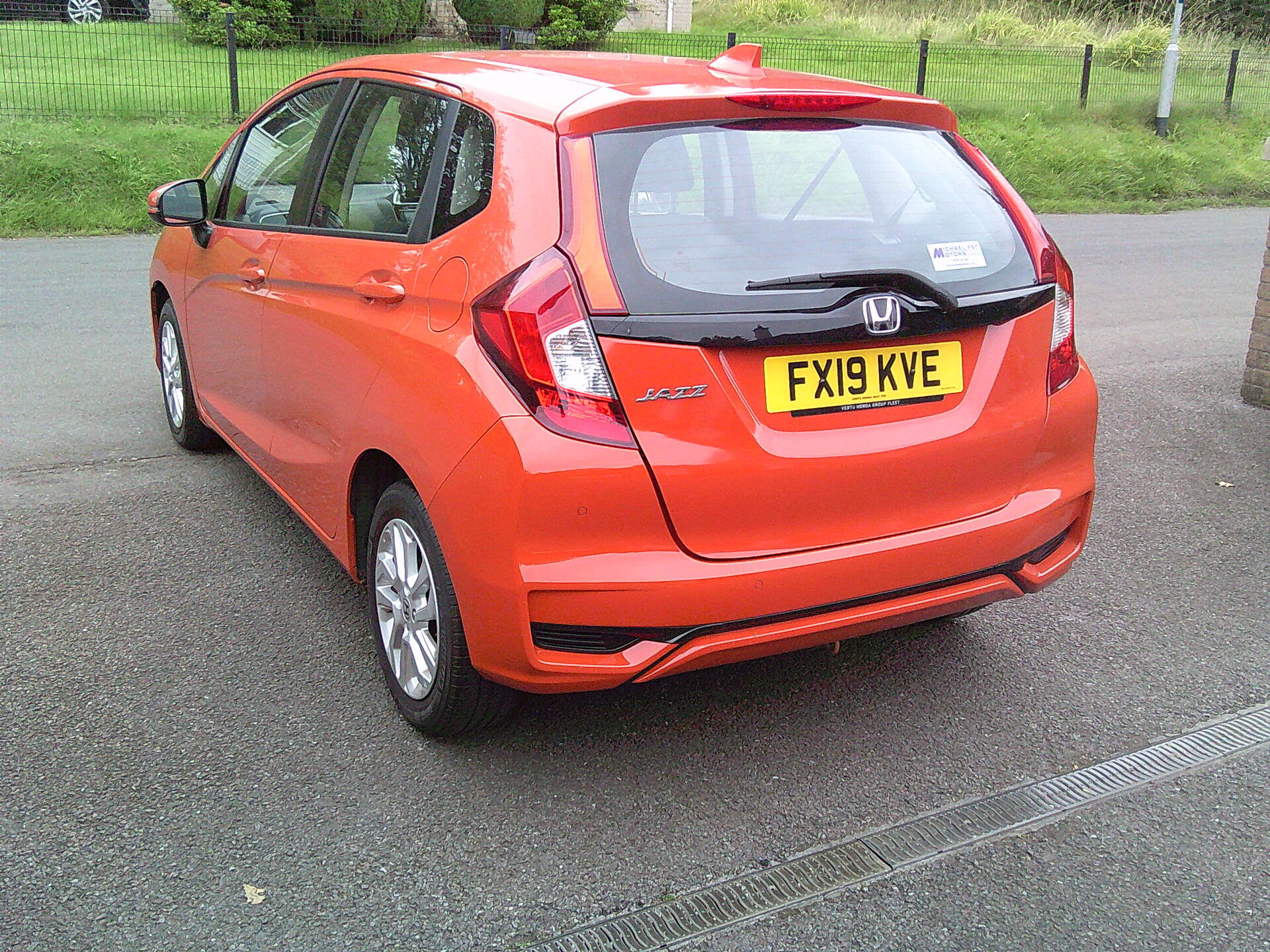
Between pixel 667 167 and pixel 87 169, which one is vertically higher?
pixel 667 167

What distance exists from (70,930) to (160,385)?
4396mm

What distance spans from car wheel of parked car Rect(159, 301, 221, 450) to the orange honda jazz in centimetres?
194

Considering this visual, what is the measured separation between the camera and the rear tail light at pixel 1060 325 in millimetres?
3100

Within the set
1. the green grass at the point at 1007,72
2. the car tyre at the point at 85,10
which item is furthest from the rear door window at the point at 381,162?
the car tyre at the point at 85,10

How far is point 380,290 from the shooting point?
3090 mm

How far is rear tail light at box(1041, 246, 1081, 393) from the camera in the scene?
10.2ft

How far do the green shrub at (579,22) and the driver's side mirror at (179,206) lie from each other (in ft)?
62.4

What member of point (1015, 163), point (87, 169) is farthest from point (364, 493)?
point (1015, 163)

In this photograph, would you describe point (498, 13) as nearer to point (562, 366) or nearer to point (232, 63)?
point (232, 63)

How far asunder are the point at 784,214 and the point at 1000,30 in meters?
29.5

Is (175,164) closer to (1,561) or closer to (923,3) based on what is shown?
(1,561)

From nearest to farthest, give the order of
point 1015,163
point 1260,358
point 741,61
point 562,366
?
point 562,366
point 741,61
point 1260,358
point 1015,163

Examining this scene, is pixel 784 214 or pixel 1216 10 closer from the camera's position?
pixel 784 214

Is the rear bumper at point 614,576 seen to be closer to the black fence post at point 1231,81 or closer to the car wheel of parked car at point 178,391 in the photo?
the car wheel of parked car at point 178,391
